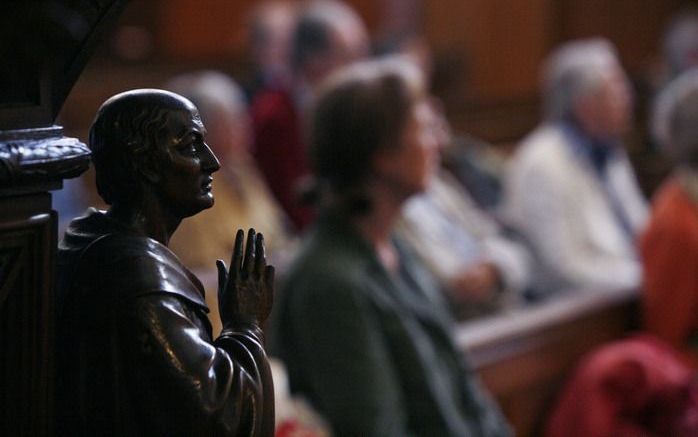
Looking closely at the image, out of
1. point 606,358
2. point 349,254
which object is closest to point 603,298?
point 606,358

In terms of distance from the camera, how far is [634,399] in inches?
142

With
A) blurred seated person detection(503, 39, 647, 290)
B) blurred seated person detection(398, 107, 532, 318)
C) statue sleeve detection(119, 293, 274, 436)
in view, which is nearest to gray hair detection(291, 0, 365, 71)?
blurred seated person detection(398, 107, 532, 318)

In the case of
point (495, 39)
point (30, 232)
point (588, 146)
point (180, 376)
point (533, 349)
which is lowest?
point (495, 39)

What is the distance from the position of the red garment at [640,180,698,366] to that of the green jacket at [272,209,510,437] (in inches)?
49.0

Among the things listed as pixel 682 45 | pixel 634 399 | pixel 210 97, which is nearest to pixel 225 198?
pixel 210 97

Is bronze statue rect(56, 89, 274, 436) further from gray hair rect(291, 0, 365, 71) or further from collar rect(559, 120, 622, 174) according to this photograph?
collar rect(559, 120, 622, 174)

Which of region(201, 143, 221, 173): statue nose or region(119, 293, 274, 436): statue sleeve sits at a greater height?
region(201, 143, 221, 173): statue nose

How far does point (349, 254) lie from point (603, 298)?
5.37 ft

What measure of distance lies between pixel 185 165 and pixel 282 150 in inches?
165

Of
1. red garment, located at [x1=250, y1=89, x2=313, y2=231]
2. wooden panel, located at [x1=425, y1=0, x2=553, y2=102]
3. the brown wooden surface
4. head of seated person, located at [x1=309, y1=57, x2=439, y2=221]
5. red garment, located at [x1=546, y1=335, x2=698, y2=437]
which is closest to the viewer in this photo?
head of seated person, located at [x1=309, y1=57, x2=439, y2=221]

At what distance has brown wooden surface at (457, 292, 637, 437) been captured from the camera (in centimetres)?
374

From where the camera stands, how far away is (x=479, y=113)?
878 cm

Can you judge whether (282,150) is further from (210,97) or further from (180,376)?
(180,376)

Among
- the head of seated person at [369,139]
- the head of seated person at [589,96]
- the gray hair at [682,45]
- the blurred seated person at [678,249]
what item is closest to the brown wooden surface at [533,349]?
the blurred seated person at [678,249]
